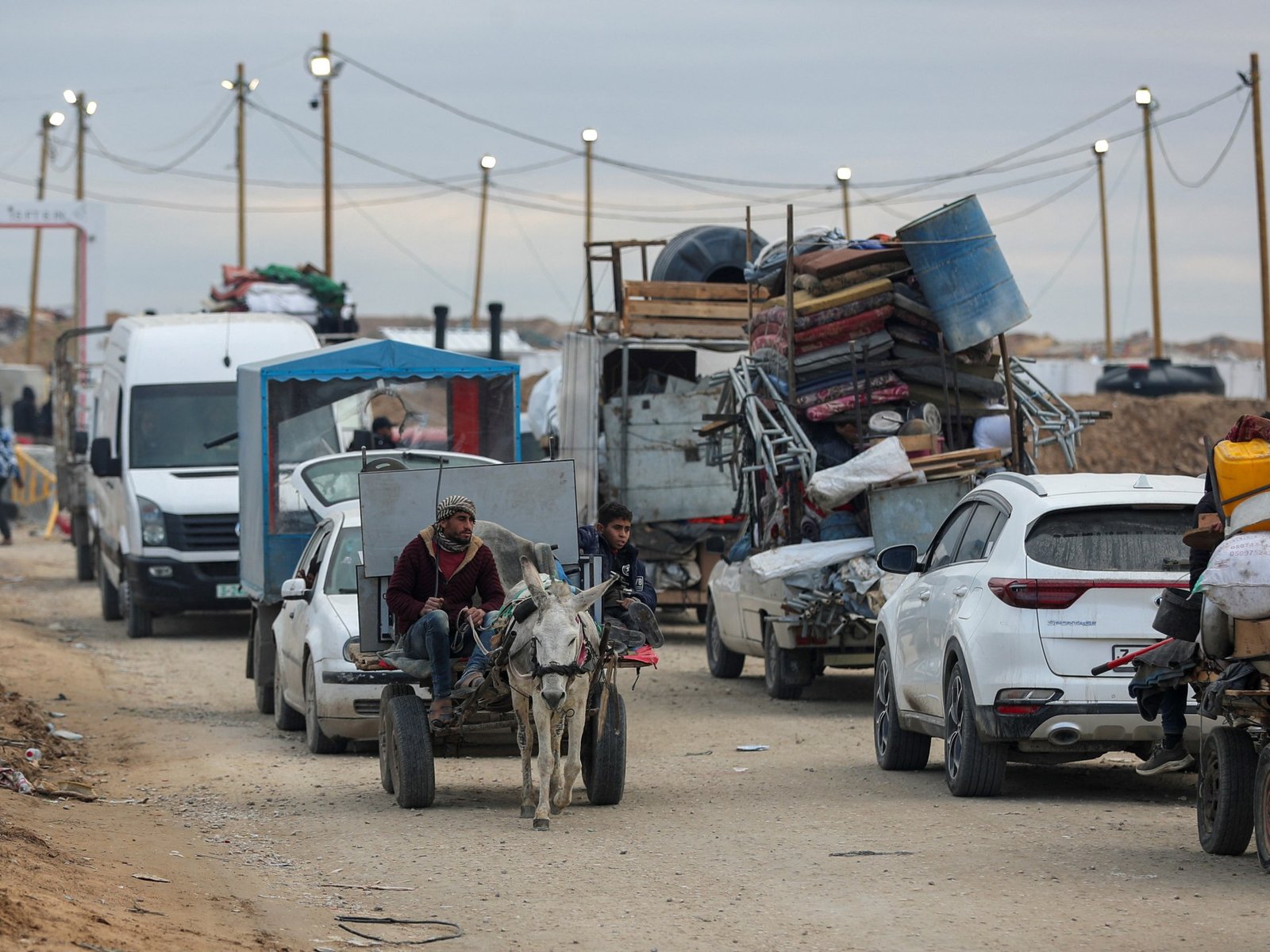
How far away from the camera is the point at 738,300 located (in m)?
22.3

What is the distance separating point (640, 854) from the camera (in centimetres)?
912

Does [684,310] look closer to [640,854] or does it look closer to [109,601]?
[109,601]

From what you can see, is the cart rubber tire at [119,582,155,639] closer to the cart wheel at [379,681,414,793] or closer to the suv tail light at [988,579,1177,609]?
the cart wheel at [379,681,414,793]

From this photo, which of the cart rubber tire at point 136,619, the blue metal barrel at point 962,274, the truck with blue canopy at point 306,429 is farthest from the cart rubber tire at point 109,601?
the blue metal barrel at point 962,274

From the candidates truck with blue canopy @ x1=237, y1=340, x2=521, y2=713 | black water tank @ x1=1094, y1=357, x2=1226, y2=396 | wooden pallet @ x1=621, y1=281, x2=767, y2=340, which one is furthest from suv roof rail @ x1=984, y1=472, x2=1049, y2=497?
black water tank @ x1=1094, y1=357, x2=1226, y2=396

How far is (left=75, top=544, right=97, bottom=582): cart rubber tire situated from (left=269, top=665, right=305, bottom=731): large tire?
16.7 metres

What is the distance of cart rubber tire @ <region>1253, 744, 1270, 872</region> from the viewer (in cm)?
811

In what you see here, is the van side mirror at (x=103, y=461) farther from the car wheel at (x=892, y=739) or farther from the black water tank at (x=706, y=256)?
the car wheel at (x=892, y=739)

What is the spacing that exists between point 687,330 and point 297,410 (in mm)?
5978

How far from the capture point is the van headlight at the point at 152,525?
21797mm

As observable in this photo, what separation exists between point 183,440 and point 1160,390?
130 feet

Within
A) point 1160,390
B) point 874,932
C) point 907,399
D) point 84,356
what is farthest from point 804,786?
point 1160,390

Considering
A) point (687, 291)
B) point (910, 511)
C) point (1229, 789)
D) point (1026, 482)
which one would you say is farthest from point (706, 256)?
point (1229, 789)

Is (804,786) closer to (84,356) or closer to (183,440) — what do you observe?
(183,440)
